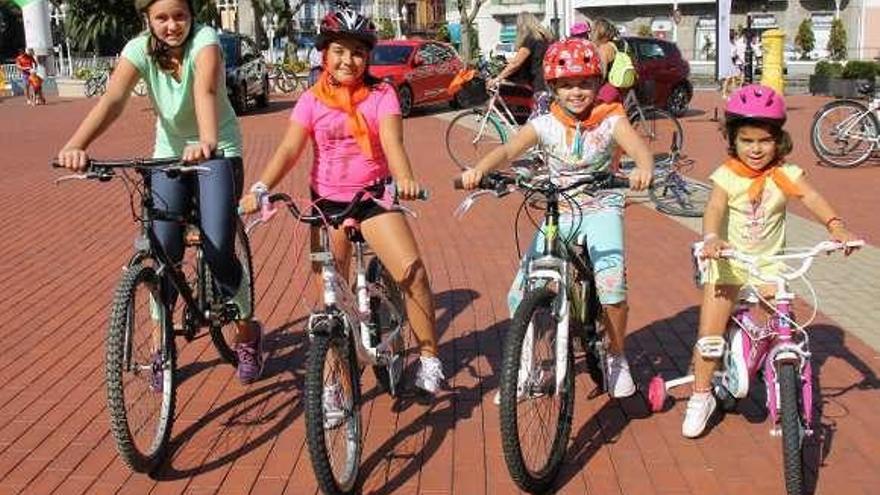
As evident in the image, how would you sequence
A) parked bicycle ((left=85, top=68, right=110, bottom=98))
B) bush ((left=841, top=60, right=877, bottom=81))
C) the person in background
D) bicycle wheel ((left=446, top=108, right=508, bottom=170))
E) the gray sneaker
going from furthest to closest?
1. parked bicycle ((left=85, top=68, right=110, bottom=98))
2. bush ((left=841, top=60, right=877, bottom=81))
3. bicycle wheel ((left=446, top=108, right=508, bottom=170))
4. the person in background
5. the gray sneaker

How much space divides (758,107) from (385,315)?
181 cm

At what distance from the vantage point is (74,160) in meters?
3.68

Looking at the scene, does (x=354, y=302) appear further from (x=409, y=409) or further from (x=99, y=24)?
(x=99, y=24)

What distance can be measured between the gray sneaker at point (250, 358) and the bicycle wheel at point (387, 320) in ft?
2.05

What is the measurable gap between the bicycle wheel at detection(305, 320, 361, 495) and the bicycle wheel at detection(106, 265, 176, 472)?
0.75 m

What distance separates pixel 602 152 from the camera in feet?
13.8

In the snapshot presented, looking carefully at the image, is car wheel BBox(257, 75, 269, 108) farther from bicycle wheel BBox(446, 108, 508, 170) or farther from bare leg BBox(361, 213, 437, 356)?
bare leg BBox(361, 213, 437, 356)

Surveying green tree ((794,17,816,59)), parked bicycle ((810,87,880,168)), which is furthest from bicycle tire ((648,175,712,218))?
green tree ((794,17,816,59))

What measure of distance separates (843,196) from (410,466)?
7.52 meters

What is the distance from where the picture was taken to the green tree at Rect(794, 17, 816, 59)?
47.7 meters

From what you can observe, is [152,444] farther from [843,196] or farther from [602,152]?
[843,196]

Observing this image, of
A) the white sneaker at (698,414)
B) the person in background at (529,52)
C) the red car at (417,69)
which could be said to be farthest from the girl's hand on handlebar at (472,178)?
the red car at (417,69)

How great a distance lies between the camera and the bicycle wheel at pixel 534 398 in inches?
135

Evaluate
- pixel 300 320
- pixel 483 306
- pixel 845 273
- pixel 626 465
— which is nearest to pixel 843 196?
pixel 845 273
